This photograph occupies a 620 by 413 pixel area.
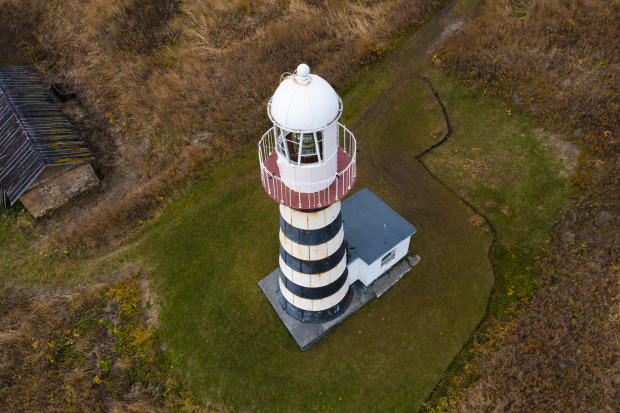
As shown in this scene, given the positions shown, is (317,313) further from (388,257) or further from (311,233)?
(311,233)

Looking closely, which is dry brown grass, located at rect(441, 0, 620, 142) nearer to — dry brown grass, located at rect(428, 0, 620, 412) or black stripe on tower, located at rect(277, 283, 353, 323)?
dry brown grass, located at rect(428, 0, 620, 412)

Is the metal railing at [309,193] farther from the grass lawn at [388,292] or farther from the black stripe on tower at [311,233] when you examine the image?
the grass lawn at [388,292]

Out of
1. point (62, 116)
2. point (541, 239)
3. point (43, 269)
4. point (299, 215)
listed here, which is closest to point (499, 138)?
point (541, 239)

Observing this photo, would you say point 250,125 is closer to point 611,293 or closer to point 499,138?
point 499,138

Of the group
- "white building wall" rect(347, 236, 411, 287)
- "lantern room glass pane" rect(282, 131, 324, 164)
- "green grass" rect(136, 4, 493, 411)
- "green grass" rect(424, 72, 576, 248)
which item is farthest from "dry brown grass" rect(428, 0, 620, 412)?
"lantern room glass pane" rect(282, 131, 324, 164)

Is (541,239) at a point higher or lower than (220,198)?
lower

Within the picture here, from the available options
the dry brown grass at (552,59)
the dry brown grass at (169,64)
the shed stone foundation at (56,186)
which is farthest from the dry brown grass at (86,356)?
the dry brown grass at (552,59)

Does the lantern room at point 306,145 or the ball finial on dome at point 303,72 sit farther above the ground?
the ball finial on dome at point 303,72
